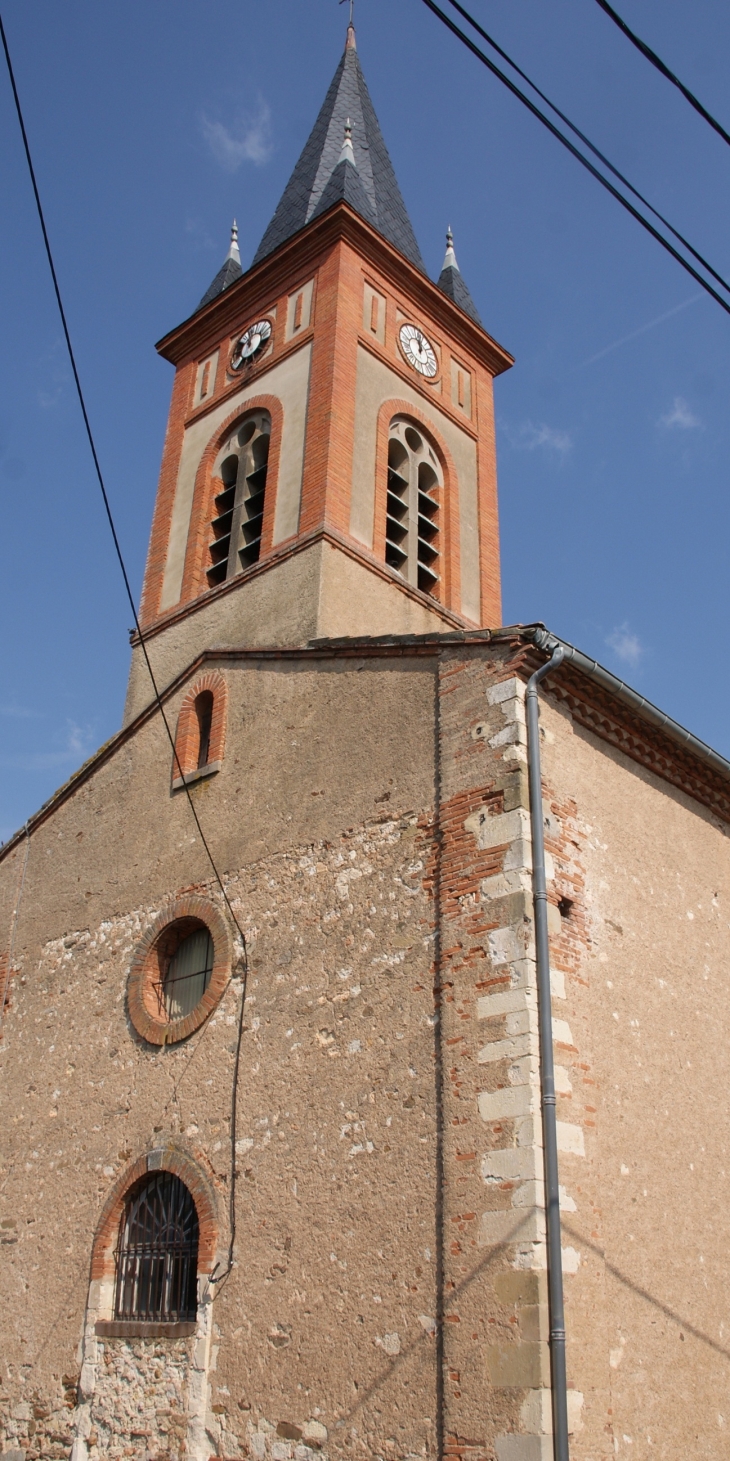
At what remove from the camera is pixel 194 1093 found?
30.2 ft

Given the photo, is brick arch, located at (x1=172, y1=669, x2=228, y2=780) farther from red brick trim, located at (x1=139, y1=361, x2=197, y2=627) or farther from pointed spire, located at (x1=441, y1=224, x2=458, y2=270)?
pointed spire, located at (x1=441, y1=224, x2=458, y2=270)

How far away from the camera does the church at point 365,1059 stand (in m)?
6.99

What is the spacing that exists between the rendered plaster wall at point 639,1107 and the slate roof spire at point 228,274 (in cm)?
1146

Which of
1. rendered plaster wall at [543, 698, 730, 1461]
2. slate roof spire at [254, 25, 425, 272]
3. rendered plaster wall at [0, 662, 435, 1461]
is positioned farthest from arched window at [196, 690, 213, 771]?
slate roof spire at [254, 25, 425, 272]

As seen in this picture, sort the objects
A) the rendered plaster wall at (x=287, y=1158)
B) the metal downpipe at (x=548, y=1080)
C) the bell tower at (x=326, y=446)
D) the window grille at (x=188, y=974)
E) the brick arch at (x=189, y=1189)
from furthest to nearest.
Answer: the bell tower at (x=326, y=446)
the window grille at (x=188, y=974)
the brick arch at (x=189, y=1189)
the rendered plaster wall at (x=287, y=1158)
the metal downpipe at (x=548, y=1080)

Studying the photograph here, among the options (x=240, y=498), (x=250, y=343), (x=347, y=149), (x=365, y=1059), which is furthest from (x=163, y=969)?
(x=347, y=149)

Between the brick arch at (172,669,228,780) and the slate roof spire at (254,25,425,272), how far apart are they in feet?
26.0

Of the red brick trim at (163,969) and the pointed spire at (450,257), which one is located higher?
the pointed spire at (450,257)

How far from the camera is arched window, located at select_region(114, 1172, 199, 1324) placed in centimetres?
877

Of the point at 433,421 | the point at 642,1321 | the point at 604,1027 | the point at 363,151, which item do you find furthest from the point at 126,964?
the point at 363,151

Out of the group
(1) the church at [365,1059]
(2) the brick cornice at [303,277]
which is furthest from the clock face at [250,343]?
(1) the church at [365,1059]

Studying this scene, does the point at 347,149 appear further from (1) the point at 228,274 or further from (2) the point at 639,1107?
(2) the point at 639,1107

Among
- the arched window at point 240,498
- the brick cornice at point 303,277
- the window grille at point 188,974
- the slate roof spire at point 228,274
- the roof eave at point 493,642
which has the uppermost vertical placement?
the slate roof spire at point 228,274

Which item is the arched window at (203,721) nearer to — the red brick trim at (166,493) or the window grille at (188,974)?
the window grille at (188,974)
